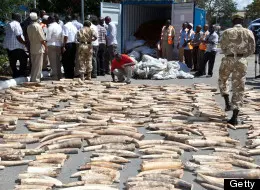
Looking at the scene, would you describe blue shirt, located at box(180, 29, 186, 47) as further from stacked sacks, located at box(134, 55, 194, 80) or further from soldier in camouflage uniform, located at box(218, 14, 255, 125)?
soldier in camouflage uniform, located at box(218, 14, 255, 125)

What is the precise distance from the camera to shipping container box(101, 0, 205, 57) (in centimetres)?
1819

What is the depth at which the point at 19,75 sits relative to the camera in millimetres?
13016

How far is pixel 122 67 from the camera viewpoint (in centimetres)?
1295

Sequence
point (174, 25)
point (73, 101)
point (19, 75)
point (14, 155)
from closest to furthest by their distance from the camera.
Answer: point (14, 155)
point (73, 101)
point (19, 75)
point (174, 25)

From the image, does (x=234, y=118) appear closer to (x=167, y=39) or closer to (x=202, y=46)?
(x=202, y=46)

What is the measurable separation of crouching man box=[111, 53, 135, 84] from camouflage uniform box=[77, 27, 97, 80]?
2.60 feet

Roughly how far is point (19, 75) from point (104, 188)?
916 centimetres

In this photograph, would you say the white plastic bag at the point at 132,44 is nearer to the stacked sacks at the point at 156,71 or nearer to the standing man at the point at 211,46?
the stacked sacks at the point at 156,71

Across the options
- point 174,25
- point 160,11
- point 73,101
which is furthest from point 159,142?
point 160,11

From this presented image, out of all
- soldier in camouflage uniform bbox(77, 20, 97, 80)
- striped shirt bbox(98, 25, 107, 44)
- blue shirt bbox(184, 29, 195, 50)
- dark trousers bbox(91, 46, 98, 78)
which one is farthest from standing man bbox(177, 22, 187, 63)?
soldier in camouflage uniform bbox(77, 20, 97, 80)

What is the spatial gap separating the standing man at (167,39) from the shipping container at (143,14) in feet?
2.33

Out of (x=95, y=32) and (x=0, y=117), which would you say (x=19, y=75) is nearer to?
(x=95, y=32)

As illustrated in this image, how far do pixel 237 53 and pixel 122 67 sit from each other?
5514 mm

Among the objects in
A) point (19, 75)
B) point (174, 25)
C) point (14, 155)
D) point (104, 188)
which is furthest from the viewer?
point (174, 25)
